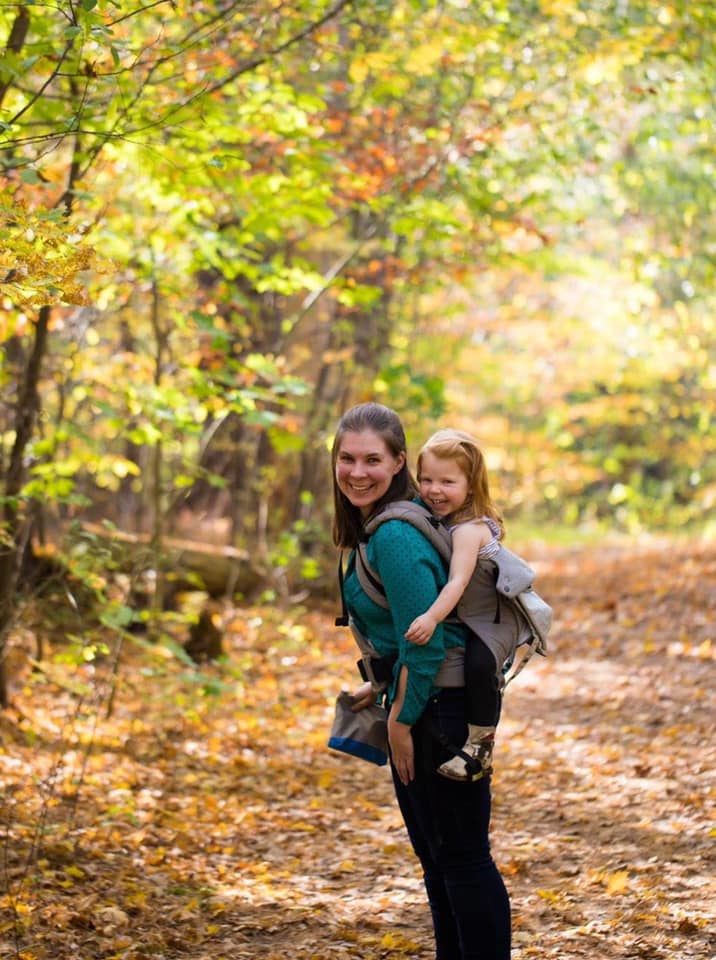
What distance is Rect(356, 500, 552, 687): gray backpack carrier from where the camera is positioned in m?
3.12

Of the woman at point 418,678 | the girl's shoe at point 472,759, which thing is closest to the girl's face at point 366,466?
the woman at point 418,678

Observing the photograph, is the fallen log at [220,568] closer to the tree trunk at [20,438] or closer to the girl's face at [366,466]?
the tree trunk at [20,438]

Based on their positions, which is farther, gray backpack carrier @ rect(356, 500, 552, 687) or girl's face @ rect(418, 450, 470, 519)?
girl's face @ rect(418, 450, 470, 519)

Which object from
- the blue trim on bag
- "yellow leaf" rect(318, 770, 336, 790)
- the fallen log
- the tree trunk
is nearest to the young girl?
the blue trim on bag

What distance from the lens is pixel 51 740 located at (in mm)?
6555

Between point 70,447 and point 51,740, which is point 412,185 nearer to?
point 70,447

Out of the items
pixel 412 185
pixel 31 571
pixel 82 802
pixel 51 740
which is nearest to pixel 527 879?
pixel 82 802

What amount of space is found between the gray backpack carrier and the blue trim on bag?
490 millimetres

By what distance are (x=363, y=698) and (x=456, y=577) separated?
598 millimetres

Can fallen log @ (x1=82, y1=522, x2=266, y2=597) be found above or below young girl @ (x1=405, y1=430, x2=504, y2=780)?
below

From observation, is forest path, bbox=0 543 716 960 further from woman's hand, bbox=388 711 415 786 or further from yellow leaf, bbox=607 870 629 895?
woman's hand, bbox=388 711 415 786

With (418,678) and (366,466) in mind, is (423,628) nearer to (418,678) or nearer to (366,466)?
(418,678)

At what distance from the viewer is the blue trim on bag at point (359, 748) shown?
341 cm

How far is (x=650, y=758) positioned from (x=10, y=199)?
459cm
